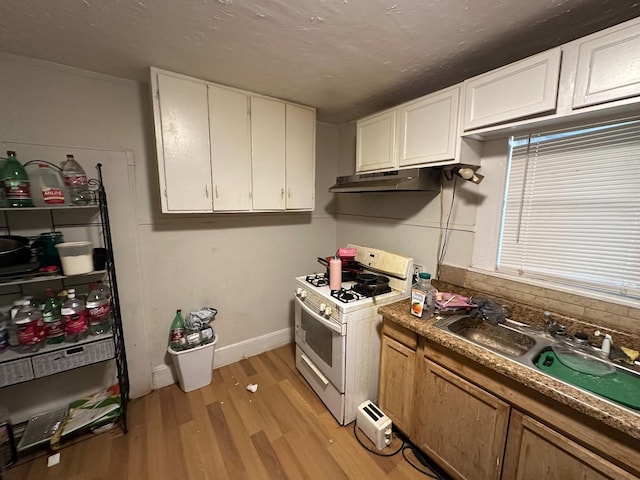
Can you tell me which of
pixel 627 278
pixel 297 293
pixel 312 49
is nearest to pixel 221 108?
pixel 312 49

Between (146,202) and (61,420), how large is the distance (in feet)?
4.99

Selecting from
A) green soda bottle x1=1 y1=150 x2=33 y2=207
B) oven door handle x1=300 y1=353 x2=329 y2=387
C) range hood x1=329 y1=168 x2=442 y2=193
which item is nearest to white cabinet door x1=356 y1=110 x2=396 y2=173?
range hood x1=329 y1=168 x2=442 y2=193

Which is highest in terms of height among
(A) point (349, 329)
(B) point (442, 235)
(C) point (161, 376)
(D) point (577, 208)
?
(D) point (577, 208)

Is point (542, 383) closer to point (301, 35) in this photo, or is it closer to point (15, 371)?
point (301, 35)

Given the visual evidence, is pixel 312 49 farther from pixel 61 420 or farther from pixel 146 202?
pixel 61 420

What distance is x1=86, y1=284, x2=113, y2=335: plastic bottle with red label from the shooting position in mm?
1569

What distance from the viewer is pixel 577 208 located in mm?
1329

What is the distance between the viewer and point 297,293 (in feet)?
6.76

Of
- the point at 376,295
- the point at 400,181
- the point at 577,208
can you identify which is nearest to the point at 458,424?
the point at 376,295

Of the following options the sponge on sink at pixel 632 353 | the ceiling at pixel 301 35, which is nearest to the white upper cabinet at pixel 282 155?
the ceiling at pixel 301 35

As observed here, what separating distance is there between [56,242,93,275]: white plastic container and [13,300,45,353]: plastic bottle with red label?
29 centimetres

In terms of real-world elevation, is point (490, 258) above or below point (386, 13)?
below

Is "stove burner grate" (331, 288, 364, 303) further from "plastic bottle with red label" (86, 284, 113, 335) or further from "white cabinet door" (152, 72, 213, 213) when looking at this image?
"plastic bottle with red label" (86, 284, 113, 335)

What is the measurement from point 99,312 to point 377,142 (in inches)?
87.0
